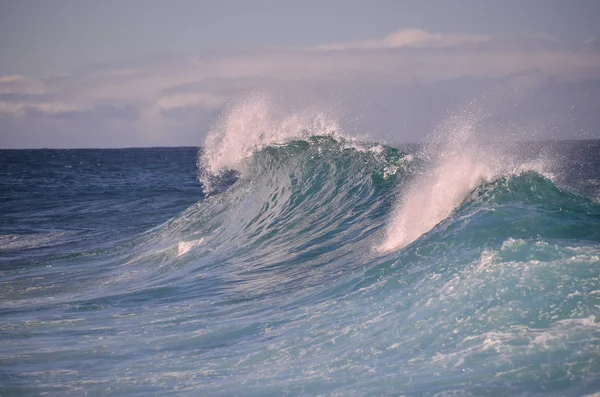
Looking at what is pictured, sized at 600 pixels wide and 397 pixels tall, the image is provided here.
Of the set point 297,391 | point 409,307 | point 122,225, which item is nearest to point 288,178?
point 122,225

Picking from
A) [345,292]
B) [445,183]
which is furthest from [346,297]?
[445,183]

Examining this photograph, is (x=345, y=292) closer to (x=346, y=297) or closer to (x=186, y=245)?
(x=346, y=297)

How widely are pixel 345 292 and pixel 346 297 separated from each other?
8.4 inches

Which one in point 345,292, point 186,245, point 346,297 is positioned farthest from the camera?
point 186,245

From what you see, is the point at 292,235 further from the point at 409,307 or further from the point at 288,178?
the point at 409,307

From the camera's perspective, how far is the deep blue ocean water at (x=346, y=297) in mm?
4934

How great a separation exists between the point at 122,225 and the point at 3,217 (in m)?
5.38

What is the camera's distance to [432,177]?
1049 centimetres

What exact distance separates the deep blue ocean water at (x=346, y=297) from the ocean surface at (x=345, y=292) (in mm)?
21

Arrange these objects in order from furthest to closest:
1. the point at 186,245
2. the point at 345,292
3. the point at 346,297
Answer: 1. the point at 186,245
2. the point at 345,292
3. the point at 346,297

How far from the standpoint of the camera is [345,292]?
7238mm

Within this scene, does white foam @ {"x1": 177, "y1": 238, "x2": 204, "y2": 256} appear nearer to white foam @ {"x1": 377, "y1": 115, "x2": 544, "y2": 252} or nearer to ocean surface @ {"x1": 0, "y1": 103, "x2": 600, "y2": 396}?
ocean surface @ {"x1": 0, "y1": 103, "x2": 600, "y2": 396}

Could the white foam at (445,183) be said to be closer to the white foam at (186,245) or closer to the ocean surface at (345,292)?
the ocean surface at (345,292)

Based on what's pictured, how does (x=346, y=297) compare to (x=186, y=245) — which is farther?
(x=186, y=245)
